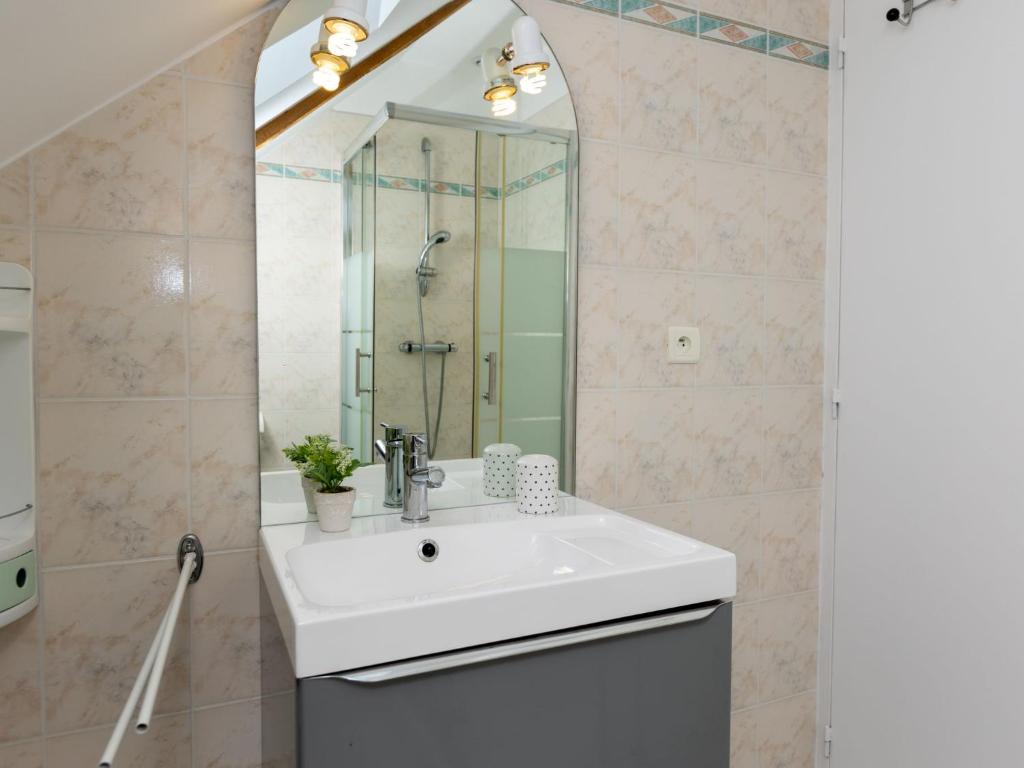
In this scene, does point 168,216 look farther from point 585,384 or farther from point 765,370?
point 765,370

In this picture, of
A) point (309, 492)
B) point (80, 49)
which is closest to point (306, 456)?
point (309, 492)

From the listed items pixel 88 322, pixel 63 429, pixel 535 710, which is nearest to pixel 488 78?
pixel 88 322

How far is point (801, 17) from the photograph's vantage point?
1938mm

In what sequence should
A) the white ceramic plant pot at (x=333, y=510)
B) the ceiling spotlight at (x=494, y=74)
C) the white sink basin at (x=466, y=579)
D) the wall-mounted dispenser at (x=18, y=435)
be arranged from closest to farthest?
the white sink basin at (x=466, y=579) → the wall-mounted dispenser at (x=18, y=435) → the white ceramic plant pot at (x=333, y=510) → the ceiling spotlight at (x=494, y=74)

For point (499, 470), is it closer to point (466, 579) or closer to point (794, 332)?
point (466, 579)

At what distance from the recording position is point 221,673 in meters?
1.35

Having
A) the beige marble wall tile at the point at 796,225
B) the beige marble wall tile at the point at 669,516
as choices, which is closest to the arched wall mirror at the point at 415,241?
the beige marble wall tile at the point at 669,516

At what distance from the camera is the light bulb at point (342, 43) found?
1338 mm

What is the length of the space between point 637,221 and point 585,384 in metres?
→ 0.42

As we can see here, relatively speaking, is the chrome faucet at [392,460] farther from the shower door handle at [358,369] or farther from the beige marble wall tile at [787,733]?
the beige marble wall tile at [787,733]

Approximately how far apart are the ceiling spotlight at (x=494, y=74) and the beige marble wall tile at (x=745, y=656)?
1416 mm

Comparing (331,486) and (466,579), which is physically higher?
(331,486)

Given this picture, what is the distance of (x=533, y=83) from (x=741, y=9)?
0.70 m

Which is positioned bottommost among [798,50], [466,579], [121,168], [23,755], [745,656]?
[745,656]
